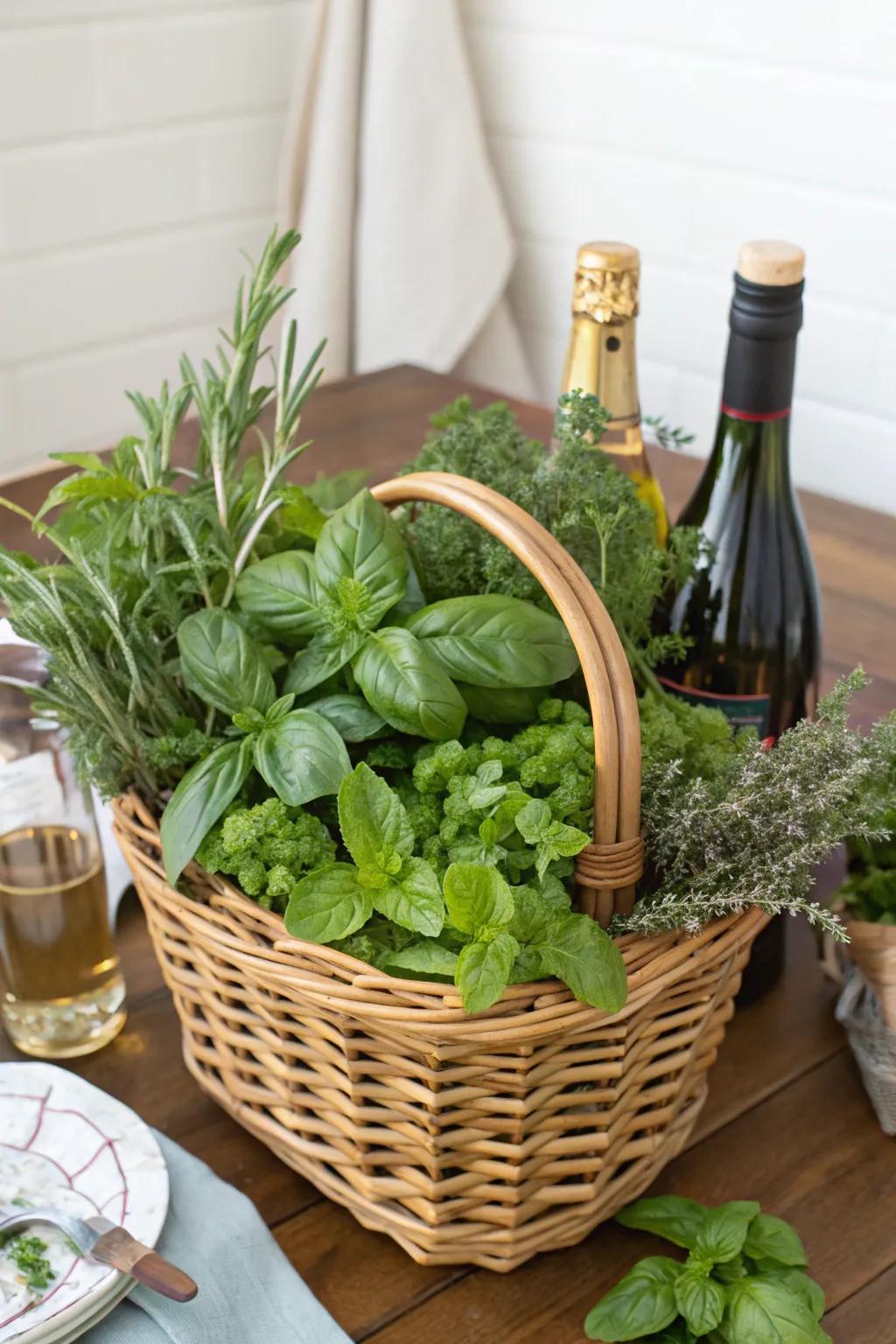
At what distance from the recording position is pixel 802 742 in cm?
59

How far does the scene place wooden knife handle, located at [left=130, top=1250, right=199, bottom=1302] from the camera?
1.83ft

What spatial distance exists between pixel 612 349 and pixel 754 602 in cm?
18

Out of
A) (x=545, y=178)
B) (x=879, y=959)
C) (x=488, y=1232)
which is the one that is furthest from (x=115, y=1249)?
(x=545, y=178)

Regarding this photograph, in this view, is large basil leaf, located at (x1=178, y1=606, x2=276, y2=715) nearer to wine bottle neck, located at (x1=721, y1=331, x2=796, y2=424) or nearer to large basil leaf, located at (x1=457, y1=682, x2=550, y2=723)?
large basil leaf, located at (x1=457, y1=682, x2=550, y2=723)

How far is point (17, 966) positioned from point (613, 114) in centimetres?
160

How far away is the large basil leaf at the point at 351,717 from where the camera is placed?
0.61m

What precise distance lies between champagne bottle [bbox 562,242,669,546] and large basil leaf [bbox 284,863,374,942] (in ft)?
1.16

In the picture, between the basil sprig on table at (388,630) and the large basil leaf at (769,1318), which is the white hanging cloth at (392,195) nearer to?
the basil sprig on table at (388,630)

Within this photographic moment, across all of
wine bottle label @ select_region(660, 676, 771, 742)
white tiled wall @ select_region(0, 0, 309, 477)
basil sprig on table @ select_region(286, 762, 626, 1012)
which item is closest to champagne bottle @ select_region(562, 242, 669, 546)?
wine bottle label @ select_region(660, 676, 771, 742)

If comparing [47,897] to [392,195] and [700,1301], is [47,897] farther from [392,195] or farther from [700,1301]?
[392,195]

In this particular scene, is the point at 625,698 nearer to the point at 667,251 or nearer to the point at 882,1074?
the point at 882,1074

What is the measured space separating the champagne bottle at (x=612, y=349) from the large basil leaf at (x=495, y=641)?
212 millimetres

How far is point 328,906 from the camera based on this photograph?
54 cm

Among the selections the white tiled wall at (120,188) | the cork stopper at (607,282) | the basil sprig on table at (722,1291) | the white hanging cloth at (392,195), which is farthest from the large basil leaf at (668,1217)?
the white tiled wall at (120,188)
